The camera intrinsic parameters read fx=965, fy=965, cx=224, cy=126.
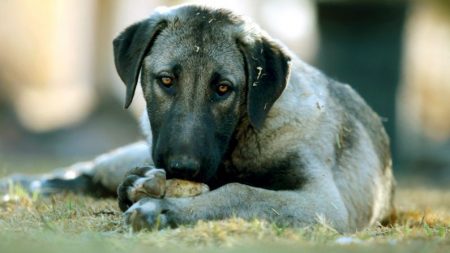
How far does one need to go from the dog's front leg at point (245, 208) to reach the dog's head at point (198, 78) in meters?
0.20

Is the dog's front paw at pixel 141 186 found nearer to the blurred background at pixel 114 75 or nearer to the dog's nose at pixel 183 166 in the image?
the dog's nose at pixel 183 166

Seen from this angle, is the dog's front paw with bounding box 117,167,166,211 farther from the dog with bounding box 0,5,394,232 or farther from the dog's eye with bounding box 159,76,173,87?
the dog's eye with bounding box 159,76,173,87

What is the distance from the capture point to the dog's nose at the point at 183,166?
5816 millimetres

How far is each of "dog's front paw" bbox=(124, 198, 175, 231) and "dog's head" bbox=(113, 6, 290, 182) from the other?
0.27 metres

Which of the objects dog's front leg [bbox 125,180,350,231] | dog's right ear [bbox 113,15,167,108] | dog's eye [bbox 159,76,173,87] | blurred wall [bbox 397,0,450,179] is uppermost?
dog's right ear [bbox 113,15,167,108]

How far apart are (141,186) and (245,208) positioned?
2.12 feet

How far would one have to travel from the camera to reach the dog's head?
5.95 meters

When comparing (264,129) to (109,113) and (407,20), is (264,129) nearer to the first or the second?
(407,20)

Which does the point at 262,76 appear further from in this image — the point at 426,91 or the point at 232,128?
the point at 426,91

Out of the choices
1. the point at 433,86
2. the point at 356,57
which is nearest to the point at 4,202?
the point at 356,57

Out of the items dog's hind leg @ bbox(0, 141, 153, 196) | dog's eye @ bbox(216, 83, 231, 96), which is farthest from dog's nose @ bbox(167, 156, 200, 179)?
dog's hind leg @ bbox(0, 141, 153, 196)

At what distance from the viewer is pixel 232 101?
245 inches

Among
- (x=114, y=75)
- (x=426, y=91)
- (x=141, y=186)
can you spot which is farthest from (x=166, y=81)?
(x=114, y=75)

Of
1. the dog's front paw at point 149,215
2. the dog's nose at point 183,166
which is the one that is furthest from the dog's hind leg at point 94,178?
the dog's front paw at point 149,215
